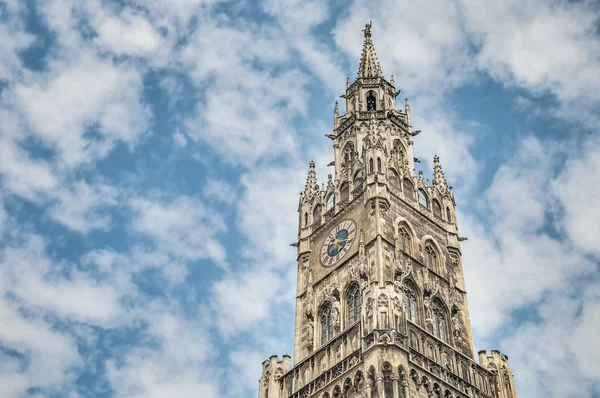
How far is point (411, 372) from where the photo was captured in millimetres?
47906

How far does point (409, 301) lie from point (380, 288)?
4.16 m

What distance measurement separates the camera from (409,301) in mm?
54969

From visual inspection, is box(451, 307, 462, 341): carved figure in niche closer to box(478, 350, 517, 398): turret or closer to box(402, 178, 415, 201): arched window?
box(478, 350, 517, 398): turret

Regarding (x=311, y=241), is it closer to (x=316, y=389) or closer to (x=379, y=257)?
(x=379, y=257)

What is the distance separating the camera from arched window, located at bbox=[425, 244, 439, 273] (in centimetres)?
5941

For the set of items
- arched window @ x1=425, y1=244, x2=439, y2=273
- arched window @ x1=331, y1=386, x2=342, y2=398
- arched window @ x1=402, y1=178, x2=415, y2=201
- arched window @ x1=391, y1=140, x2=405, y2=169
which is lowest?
arched window @ x1=331, y1=386, x2=342, y2=398

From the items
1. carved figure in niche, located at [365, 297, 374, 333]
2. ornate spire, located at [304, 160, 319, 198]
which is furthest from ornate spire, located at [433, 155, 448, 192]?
carved figure in niche, located at [365, 297, 374, 333]

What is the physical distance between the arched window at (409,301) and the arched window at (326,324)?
494 cm

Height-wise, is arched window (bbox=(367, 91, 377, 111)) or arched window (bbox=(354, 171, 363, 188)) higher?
arched window (bbox=(367, 91, 377, 111))

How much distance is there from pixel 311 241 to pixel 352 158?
889 centimetres

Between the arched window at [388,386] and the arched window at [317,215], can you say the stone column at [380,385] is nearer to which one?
the arched window at [388,386]

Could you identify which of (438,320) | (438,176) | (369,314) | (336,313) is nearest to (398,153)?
(438,176)

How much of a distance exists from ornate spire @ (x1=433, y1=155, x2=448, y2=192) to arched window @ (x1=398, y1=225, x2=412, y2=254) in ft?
27.1

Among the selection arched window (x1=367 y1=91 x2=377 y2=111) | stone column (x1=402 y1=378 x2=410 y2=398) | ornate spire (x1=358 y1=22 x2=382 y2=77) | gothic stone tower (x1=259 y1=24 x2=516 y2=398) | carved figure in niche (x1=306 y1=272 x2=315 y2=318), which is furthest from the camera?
ornate spire (x1=358 y1=22 x2=382 y2=77)
